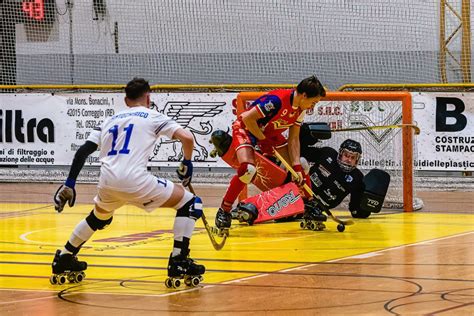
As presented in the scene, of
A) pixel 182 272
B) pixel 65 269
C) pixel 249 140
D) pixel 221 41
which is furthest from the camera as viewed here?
pixel 221 41

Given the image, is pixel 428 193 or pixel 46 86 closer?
pixel 428 193

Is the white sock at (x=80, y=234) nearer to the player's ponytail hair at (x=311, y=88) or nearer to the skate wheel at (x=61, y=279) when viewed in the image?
the skate wheel at (x=61, y=279)

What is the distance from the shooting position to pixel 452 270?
27.4ft

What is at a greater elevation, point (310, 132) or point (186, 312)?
point (310, 132)

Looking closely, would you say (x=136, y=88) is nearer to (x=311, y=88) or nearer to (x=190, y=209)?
(x=190, y=209)

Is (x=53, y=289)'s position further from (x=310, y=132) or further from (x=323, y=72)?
(x=323, y=72)

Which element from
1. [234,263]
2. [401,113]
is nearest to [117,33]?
[401,113]

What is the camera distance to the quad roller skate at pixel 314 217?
37.5ft

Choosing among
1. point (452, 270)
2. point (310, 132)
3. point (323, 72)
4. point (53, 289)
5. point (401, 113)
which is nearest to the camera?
point (53, 289)

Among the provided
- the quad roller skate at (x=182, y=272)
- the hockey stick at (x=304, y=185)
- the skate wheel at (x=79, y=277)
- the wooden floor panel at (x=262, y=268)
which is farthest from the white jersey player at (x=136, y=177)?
the hockey stick at (x=304, y=185)

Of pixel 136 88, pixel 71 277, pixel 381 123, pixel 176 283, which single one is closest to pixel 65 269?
pixel 71 277

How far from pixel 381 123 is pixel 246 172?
382 centimetres

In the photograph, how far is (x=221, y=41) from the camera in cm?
1903

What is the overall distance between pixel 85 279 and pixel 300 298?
6.42 ft
